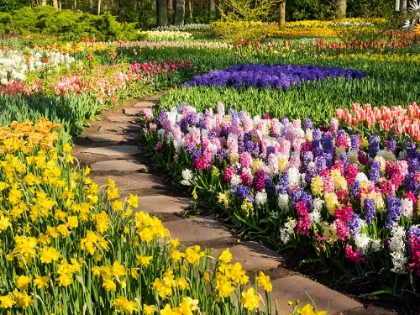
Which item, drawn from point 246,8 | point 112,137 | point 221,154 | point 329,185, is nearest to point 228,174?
point 221,154

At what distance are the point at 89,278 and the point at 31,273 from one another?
392 millimetres

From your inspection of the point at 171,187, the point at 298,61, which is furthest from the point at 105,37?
the point at 171,187

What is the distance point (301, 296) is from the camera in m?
2.96

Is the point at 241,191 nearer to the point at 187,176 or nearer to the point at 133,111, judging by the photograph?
the point at 187,176

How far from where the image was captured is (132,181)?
5.00 meters

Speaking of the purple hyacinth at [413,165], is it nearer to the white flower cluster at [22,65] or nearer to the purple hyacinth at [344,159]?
the purple hyacinth at [344,159]

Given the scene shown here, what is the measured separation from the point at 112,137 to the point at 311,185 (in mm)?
3361

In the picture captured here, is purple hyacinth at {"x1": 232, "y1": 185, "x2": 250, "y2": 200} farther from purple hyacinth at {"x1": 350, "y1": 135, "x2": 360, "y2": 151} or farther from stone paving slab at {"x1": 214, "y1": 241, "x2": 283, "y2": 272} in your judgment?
purple hyacinth at {"x1": 350, "y1": 135, "x2": 360, "y2": 151}

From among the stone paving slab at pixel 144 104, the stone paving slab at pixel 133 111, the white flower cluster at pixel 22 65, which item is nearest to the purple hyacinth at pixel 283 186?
the stone paving slab at pixel 133 111

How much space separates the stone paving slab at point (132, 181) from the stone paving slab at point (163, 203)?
0.30 meters

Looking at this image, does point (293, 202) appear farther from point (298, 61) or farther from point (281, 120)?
point (298, 61)

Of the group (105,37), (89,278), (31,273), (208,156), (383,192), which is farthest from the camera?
(105,37)

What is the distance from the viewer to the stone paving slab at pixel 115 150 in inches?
232

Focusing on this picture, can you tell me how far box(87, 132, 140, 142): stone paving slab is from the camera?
6.48 metres
